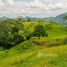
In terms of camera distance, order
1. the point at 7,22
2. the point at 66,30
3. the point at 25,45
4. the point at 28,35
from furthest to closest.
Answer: the point at 66,30, the point at 7,22, the point at 28,35, the point at 25,45

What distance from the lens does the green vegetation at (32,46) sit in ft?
63.7

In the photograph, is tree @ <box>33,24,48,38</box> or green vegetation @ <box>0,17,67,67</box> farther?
tree @ <box>33,24,48,38</box>

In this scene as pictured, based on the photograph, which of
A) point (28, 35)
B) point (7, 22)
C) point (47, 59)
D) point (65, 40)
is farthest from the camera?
point (7, 22)

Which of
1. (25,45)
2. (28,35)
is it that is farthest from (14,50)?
(28,35)

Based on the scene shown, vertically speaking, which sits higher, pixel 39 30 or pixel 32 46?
pixel 32 46

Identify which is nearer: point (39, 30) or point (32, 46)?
point (32, 46)

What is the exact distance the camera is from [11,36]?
350 feet

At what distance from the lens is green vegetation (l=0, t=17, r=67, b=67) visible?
19430mm

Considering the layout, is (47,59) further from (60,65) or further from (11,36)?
(11,36)

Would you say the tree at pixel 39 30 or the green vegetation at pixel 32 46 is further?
the tree at pixel 39 30

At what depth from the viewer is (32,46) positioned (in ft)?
229

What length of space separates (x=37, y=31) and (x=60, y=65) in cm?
9237

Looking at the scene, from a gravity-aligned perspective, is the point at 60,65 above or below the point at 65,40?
above

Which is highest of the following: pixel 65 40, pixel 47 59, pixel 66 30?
pixel 47 59
